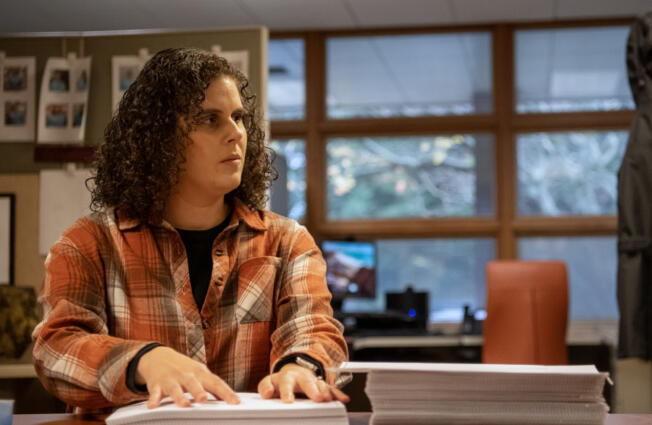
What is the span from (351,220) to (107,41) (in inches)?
96.6

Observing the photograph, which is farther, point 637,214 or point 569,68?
point 569,68

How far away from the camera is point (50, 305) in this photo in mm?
1204

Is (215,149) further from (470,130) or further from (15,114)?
(470,130)

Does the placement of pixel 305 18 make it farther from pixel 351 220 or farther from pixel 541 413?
pixel 541 413

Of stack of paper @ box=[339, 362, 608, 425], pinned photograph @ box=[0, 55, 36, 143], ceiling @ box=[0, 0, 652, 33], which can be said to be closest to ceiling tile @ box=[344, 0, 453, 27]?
ceiling @ box=[0, 0, 652, 33]

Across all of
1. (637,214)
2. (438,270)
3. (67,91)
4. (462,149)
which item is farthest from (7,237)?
(462,149)

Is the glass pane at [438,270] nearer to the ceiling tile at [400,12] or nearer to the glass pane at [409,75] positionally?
the glass pane at [409,75]

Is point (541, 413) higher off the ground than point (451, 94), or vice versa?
point (451, 94)

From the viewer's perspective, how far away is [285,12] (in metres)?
4.56

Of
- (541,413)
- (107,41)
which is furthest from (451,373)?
(107,41)

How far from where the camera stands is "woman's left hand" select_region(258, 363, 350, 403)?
3.21 feet

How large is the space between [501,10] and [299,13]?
3.94 ft

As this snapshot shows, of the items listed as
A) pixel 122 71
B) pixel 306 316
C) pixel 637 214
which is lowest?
pixel 306 316

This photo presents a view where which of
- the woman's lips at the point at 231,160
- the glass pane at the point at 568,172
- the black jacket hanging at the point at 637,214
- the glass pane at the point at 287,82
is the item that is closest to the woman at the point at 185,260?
the woman's lips at the point at 231,160
